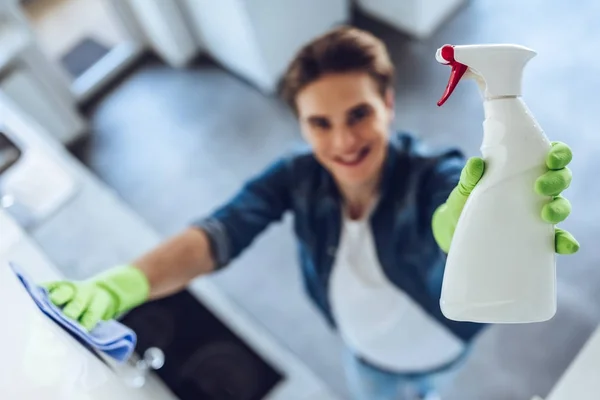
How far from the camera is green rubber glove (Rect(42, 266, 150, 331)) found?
24.8 inches

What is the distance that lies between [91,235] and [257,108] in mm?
891

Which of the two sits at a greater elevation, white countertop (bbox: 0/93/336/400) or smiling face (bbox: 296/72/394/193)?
smiling face (bbox: 296/72/394/193)

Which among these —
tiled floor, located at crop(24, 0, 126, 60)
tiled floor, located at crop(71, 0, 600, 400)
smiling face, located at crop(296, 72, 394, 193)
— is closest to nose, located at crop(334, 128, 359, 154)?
smiling face, located at crop(296, 72, 394, 193)

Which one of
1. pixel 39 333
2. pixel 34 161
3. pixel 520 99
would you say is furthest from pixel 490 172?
pixel 34 161

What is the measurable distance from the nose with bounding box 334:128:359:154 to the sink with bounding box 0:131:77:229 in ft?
1.87

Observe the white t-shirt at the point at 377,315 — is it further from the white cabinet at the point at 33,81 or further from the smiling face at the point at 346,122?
the white cabinet at the point at 33,81

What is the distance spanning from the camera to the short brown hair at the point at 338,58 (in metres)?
0.85

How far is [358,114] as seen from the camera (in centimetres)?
85

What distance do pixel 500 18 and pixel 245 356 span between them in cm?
134

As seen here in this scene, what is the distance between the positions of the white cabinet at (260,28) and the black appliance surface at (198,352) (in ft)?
2.65

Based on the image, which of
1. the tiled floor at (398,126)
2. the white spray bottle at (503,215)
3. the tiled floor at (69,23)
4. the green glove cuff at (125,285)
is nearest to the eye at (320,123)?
the green glove cuff at (125,285)

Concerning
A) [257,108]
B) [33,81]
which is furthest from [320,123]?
[33,81]

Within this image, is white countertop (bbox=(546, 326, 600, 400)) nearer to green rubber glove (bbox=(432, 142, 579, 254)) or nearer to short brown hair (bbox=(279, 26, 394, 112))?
green rubber glove (bbox=(432, 142, 579, 254))

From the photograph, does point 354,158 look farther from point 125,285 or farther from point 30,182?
point 30,182
